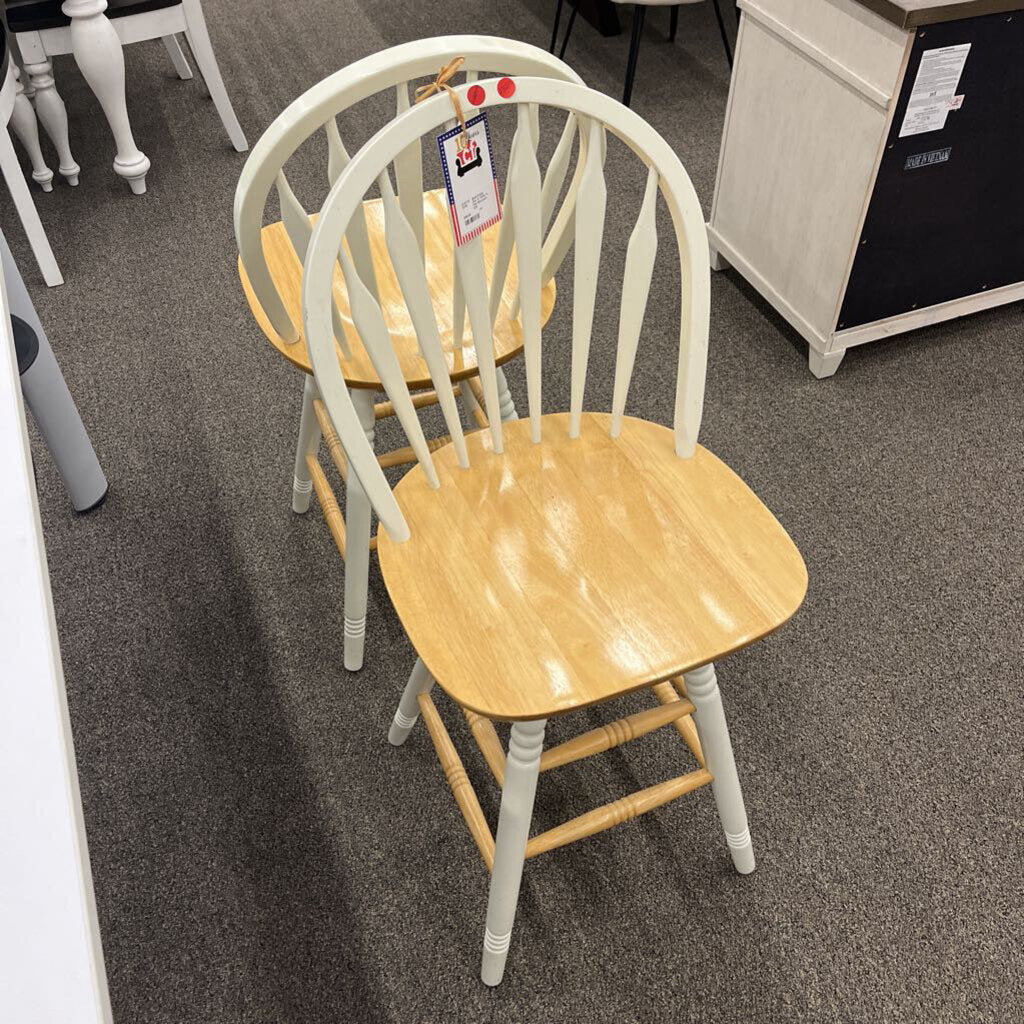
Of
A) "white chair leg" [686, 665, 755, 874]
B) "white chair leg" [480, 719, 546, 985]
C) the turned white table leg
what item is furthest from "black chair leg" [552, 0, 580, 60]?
"white chair leg" [480, 719, 546, 985]

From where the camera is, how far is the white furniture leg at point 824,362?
2.07m

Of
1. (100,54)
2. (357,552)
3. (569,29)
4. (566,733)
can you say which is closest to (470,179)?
(357,552)

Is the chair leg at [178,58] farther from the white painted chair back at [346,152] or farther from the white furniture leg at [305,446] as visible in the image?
the white painted chair back at [346,152]

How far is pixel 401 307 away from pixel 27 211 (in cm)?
142

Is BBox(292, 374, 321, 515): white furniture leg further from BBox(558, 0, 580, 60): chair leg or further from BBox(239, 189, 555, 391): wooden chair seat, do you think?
BBox(558, 0, 580, 60): chair leg

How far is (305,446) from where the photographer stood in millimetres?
1649

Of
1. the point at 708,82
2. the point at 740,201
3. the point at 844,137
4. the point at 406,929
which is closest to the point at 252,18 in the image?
the point at 708,82

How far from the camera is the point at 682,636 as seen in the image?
39.6 inches

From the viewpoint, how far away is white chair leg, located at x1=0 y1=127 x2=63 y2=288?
215 cm

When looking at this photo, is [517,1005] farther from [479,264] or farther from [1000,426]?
[1000,426]

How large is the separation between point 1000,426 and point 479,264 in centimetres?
143

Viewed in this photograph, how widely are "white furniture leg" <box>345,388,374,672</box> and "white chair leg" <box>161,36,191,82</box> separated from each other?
2331 mm

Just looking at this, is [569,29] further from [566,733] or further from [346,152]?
[566,733]

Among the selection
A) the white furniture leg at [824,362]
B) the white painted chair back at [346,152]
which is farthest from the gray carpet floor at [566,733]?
the white painted chair back at [346,152]
